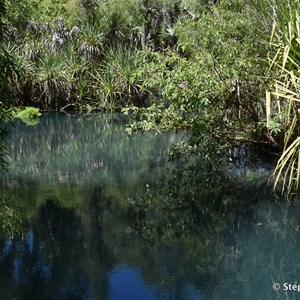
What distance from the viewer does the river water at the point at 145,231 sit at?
5328 mm

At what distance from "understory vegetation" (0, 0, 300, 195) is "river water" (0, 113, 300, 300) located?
2.52ft

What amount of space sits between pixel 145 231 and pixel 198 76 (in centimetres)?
253

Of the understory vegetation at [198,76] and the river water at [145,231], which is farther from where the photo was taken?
the understory vegetation at [198,76]

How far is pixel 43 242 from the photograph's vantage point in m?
6.51

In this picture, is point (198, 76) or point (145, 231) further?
point (198, 76)

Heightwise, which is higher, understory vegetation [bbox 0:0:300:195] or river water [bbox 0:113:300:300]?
understory vegetation [bbox 0:0:300:195]

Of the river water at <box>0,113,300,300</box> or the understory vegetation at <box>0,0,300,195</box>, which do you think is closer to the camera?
the river water at <box>0,113,300,300</box>

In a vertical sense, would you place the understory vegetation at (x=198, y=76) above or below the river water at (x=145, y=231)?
above

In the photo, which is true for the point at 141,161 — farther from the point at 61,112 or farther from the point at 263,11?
the point at 61,112

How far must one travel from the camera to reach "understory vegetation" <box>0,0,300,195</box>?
5.91m

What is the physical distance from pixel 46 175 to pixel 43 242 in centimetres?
397

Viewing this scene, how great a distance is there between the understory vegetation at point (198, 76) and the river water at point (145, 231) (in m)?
0.77

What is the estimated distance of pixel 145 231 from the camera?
274 inches

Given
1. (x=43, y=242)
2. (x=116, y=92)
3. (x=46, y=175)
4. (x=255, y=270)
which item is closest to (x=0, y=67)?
(x=43, y=242)
